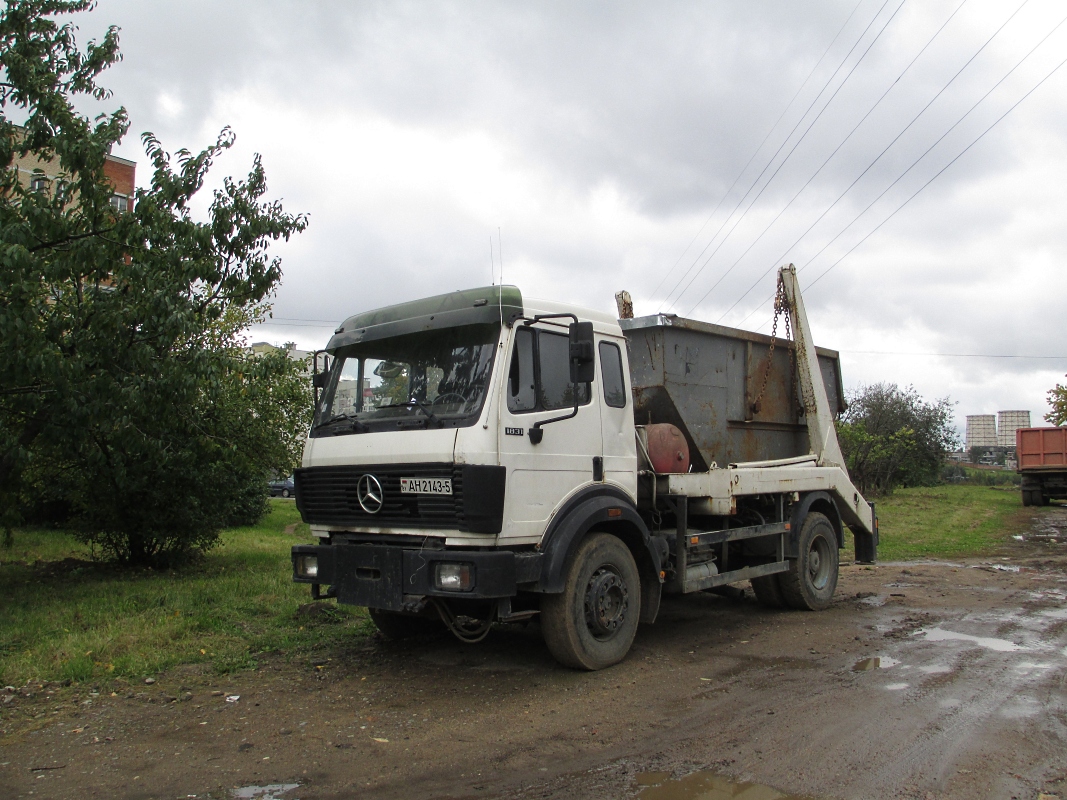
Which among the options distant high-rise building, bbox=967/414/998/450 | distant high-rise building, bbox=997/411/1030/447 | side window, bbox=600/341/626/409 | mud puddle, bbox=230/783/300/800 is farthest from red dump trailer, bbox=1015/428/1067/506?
distant high-rise building, bbox=967/414/998/450

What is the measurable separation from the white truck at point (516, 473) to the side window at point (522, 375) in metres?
0.01

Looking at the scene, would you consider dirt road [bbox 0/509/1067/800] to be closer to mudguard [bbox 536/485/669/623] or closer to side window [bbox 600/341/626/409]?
mudguard [bbox 536/485/669/623]

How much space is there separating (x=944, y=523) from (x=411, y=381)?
17.8 meters

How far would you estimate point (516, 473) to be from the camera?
5656 millimetres

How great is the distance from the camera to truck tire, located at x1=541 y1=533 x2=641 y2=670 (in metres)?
5.91

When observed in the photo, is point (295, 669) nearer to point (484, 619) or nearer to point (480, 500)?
point (484, 619)

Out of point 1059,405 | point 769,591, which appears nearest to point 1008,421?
point 1059,405

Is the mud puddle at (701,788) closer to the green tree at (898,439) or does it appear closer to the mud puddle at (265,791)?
the mud puddle at (265,791)

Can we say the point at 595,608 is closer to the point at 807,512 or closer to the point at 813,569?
the point at 807,512

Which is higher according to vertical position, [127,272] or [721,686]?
[127,272]

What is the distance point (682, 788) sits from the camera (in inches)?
159

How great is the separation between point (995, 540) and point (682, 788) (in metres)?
15.6

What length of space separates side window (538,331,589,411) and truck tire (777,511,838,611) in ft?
12.5

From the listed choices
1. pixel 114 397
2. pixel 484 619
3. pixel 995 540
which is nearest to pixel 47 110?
pixel 114 397
